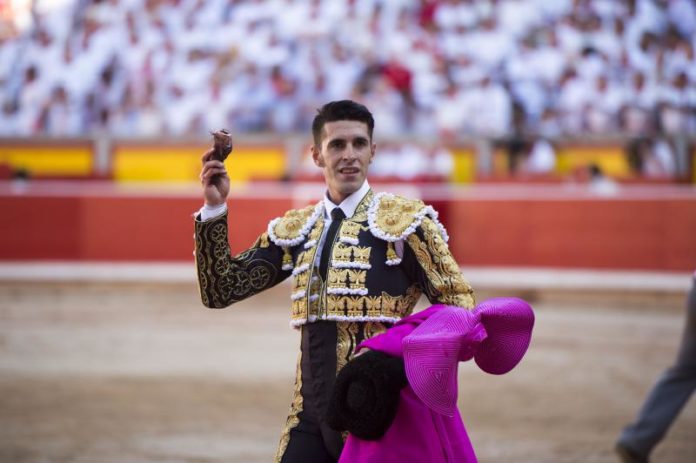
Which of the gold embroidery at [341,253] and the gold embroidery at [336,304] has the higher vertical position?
the gold embroidery at [341,253]

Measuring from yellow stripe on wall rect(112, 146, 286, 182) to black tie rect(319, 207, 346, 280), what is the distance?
1085 centimetres

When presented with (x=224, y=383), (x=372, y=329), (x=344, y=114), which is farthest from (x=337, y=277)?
(x=224, y=383)

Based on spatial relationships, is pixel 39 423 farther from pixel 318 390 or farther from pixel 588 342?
pixel 588 342

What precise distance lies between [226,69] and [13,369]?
720 centimetres

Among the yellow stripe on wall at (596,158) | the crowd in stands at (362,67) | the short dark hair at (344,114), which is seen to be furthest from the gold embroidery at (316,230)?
the yellow stripe on wall at (596,158)

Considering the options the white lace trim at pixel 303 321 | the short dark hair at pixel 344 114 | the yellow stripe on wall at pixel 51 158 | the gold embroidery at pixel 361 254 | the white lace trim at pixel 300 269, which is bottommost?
the white lace trim at pixel 303 321

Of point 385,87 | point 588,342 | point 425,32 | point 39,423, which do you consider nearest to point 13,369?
point 39,423

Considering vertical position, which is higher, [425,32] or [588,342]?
[425,32]

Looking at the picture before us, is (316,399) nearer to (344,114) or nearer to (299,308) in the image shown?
(299,308)

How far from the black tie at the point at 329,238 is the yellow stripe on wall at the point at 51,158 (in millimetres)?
11872

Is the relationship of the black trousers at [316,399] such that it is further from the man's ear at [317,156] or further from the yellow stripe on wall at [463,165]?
the yellow stripe on wall at [463,165]

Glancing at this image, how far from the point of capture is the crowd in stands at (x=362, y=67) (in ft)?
41.0

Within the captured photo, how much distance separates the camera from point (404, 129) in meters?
12.9

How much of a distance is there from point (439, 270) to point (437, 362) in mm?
329
